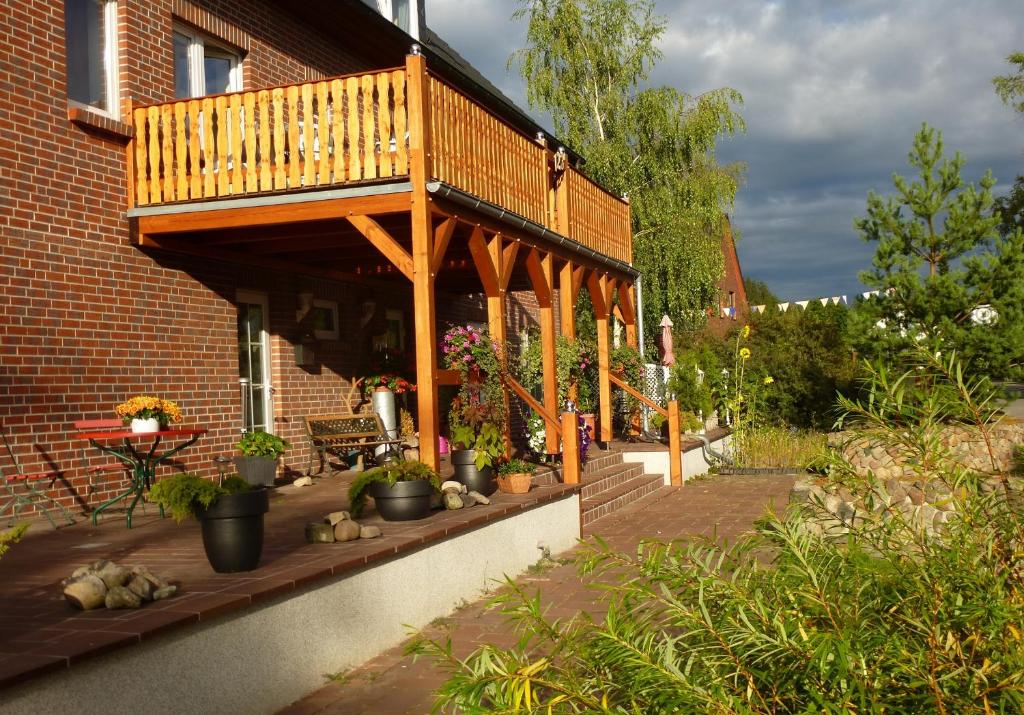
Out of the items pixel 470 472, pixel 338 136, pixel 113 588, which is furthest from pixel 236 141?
pixel 113 588

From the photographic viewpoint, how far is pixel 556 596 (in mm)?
6531

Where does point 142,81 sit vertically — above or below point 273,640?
above

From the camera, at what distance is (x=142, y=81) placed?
28.6 feet

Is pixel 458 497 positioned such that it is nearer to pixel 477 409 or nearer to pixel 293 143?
pixel 477 409

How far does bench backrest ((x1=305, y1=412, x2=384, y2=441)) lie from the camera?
35.3 ft

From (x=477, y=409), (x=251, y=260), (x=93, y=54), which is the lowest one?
(x=477, y=409)

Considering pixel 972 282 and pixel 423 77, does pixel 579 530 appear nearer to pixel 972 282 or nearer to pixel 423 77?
pixel 423 77

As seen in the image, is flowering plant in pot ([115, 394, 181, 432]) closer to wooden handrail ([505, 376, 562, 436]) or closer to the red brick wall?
the red brick wall

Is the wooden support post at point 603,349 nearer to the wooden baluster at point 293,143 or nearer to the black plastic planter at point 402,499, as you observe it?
the wooden baluster at point 293,143

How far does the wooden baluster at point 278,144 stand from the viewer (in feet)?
26.9

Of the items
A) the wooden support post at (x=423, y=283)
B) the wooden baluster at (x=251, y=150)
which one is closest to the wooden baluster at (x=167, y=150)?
the wooden baluster at (x=251, y=150)

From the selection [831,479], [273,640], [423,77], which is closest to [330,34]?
[423,77]

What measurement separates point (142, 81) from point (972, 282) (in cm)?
876

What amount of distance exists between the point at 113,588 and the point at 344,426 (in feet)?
23.6
